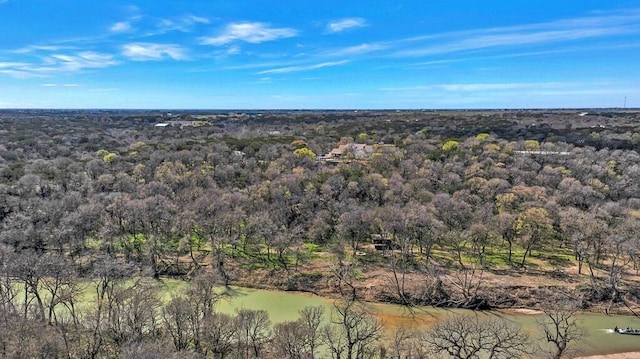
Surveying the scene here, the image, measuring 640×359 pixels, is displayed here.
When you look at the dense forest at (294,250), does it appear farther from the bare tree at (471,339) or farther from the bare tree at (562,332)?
the bare tree at (562,332)

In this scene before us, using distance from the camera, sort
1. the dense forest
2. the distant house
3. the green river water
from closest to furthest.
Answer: the dense forest
the green river water
the distant house

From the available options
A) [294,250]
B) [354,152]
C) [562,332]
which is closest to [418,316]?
[562,332]

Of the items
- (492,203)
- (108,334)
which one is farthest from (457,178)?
(108,334)

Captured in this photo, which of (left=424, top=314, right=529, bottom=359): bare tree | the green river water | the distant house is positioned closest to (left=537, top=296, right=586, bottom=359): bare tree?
the green river water

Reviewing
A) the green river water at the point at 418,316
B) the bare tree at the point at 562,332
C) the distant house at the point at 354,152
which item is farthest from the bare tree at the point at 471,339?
the distant house at the point at 354,152

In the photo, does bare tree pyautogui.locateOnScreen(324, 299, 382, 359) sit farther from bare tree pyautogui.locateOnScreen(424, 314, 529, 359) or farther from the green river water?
bare tree pyautogui.locateOnScreen(424, 314, 529, 359)

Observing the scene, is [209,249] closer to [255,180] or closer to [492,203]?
[255,180]

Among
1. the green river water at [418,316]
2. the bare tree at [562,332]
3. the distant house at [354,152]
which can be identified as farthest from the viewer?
the distant house at [354,152]

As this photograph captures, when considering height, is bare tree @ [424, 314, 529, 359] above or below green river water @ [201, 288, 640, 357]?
above
